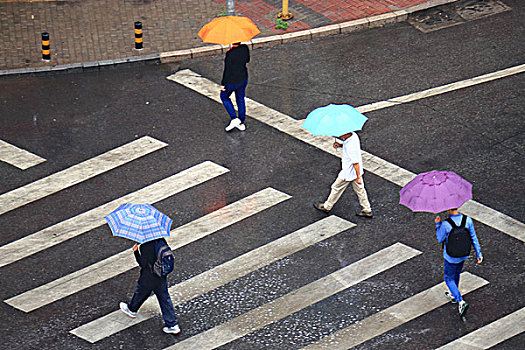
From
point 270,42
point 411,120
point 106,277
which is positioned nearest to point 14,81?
point 270,42

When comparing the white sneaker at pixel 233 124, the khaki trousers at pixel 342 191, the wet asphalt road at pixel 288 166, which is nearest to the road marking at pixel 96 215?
the wet asphalt road at pixel 288 166

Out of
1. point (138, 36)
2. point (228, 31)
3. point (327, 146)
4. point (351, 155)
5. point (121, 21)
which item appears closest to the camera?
point (351, 155)

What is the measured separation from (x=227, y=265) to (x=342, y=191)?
2.08 meters

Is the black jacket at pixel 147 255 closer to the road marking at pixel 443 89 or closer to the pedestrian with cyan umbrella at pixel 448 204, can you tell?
the pedestrian with cyan umbrella at pixel 448 204

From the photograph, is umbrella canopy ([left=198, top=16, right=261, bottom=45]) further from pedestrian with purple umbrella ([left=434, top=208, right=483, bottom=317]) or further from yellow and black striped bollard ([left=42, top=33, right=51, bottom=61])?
pedestrian with purple umbrella ([left=434, top=208, right=483, bottom=317])

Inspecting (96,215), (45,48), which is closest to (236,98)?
(96,215)

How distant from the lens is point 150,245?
10023 millimetres

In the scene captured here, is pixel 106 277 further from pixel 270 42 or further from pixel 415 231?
pixel 270 42

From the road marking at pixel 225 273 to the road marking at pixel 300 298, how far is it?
2.31 ft

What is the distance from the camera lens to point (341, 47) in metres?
17.1

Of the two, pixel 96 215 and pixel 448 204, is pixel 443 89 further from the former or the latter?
pixel 96 215

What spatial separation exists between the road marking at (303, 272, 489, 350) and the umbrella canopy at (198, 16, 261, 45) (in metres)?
5.26

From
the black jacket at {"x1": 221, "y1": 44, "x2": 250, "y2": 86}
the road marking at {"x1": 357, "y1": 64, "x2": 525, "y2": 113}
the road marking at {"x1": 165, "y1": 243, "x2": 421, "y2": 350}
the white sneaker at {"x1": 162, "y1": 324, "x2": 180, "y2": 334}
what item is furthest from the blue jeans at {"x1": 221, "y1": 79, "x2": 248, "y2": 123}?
the white sneaker at {"x1": 162, "y1": 324, "x2": 180, "y2": 334}

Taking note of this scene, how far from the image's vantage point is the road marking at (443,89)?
15.2 meters
